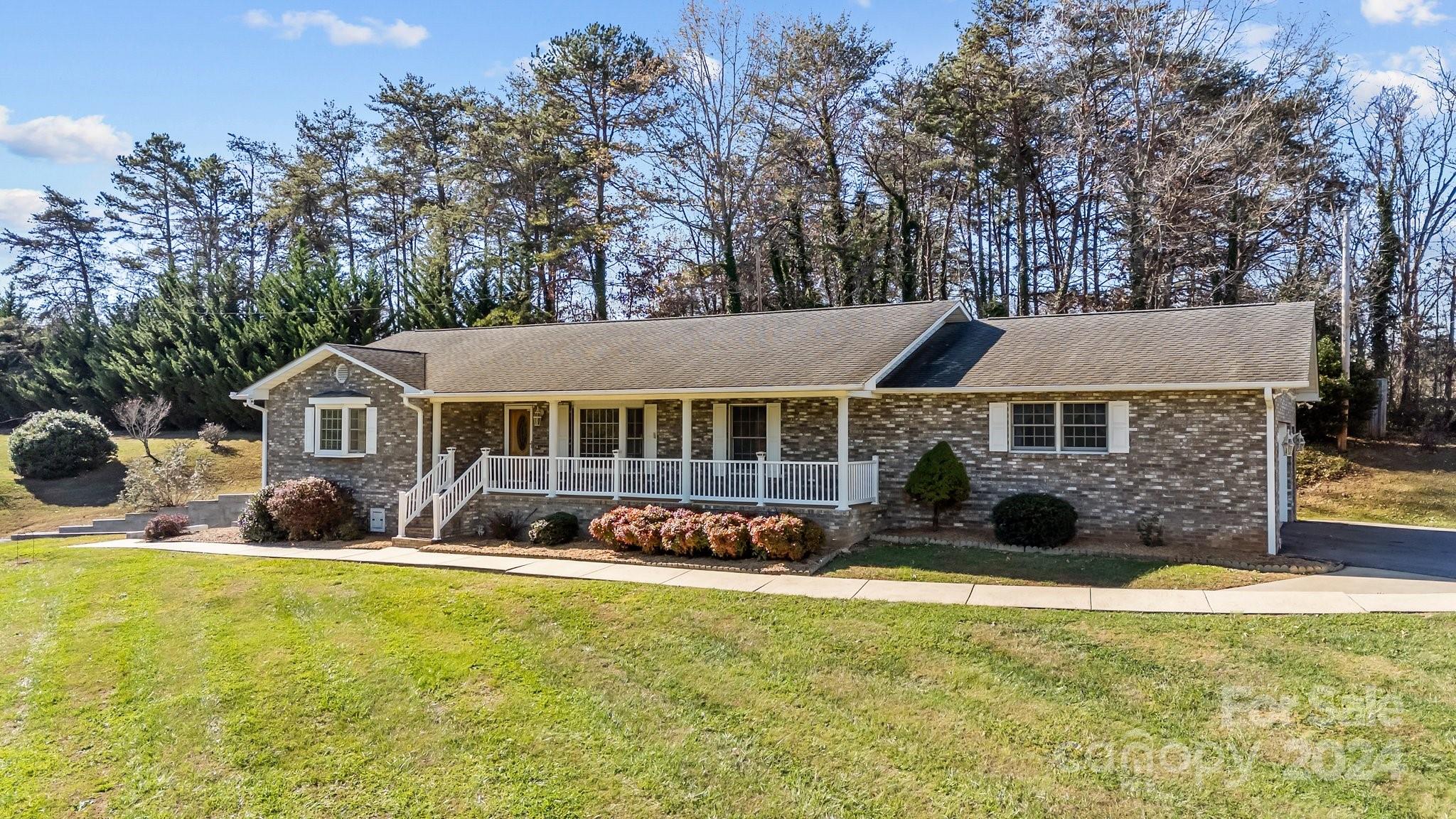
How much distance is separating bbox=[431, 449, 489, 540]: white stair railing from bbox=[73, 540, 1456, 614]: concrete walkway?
251cm

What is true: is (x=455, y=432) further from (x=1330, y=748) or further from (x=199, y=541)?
(x=1330, y=748)

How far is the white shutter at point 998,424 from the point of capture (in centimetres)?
1441

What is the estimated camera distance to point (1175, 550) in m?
12.7

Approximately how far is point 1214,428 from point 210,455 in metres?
29.7

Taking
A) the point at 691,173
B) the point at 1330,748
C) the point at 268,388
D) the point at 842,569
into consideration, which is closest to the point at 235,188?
the point at 691,173

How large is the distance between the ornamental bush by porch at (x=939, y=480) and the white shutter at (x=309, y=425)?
501 inches

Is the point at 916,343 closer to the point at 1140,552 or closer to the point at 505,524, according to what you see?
the point at 1140,552

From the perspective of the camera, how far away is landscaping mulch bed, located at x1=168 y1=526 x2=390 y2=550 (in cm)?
1594

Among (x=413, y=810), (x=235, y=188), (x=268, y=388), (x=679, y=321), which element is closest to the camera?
(x=413, y=810)

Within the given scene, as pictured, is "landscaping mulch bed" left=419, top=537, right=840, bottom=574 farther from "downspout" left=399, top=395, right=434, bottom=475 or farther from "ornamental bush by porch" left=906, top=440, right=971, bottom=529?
"ornamental bush by porch" left=906, top=440, right=971, bottom=529

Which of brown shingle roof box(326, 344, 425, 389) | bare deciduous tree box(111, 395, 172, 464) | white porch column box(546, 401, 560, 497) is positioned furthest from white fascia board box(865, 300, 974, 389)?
bare deciduous tree box(111, 395, 172, 464)

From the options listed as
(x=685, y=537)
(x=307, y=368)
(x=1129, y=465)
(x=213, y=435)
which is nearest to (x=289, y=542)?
(x=307, y=368)

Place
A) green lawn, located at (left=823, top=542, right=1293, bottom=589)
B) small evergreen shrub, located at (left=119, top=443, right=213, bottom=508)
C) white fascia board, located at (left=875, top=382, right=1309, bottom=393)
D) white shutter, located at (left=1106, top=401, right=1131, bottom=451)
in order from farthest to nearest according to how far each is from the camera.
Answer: small evergreen shrub, located at (left=119, top=443, right=213, bottom=508)
white shutter, located at (left=1106, top=401, right=1131, bottom=451)
white fascia board, located at (left=875, top=382, right=1309, bottom=393)
green lawn, located at (left=823, top=542, right=1293, bottom=589)

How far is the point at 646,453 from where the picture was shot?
56.9 ft
